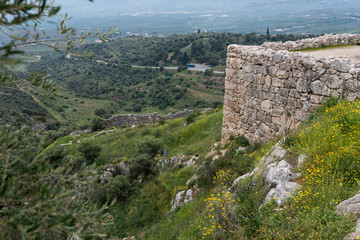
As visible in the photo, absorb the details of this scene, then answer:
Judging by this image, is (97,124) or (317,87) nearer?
(317,87)

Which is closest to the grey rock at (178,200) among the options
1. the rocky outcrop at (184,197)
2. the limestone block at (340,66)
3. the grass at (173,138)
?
the rocky outcrop at (184,197)

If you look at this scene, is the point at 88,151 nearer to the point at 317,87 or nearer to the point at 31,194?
the point at 317,87

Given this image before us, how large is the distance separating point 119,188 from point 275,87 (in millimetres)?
7963

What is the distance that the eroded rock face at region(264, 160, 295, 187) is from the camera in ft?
15.1

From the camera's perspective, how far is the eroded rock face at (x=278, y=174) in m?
4.62

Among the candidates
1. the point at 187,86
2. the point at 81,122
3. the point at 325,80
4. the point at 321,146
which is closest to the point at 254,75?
the point at 325,80

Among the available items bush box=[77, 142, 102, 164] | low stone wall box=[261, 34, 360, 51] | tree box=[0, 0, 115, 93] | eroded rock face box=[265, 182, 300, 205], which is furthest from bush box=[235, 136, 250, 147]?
bush box=[77, 142, 102, 164]

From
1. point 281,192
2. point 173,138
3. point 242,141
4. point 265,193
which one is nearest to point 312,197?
point 281,192

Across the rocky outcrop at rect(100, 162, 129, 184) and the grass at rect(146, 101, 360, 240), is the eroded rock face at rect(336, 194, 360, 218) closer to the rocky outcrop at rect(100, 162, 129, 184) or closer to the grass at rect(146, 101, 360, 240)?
the grass at rect(146, 101, 360, 240)

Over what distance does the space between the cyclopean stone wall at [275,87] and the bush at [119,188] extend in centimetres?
533

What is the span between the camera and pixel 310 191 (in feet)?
12.5

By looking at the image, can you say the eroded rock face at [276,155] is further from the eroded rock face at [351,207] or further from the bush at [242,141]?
the bush at [242,141]

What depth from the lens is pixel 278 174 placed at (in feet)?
15.4

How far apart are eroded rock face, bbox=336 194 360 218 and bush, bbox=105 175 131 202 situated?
9206 millimetres
